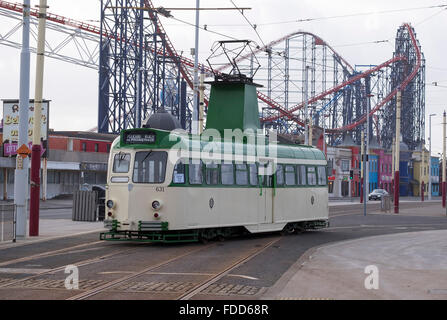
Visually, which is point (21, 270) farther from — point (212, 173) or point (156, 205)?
point (212, 173)

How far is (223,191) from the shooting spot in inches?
854

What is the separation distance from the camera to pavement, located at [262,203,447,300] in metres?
11.8

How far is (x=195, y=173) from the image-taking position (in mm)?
20625

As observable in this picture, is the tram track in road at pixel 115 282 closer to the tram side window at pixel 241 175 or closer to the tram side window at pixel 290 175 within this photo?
the tram side window at pixel 241 175

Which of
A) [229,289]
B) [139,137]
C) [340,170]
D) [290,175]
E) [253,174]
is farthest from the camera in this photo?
[340,170]

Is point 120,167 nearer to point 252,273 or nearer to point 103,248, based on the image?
point 103,248

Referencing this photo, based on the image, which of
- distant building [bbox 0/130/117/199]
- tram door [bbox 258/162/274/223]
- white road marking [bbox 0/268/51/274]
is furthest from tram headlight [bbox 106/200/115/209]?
distant building [bbox 0/130/117/199]

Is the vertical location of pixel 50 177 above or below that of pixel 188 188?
above

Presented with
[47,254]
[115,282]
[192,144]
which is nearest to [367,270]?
[115,282]

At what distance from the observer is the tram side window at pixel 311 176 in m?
26.8

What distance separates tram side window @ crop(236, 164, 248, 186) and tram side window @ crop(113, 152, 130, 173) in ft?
12.4

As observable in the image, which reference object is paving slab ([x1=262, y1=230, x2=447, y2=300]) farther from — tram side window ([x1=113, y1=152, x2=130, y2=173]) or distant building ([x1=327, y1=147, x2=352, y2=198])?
distant building ([x1=327, y1=147, x2=352, y2=198])

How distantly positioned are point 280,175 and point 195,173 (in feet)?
16.0
